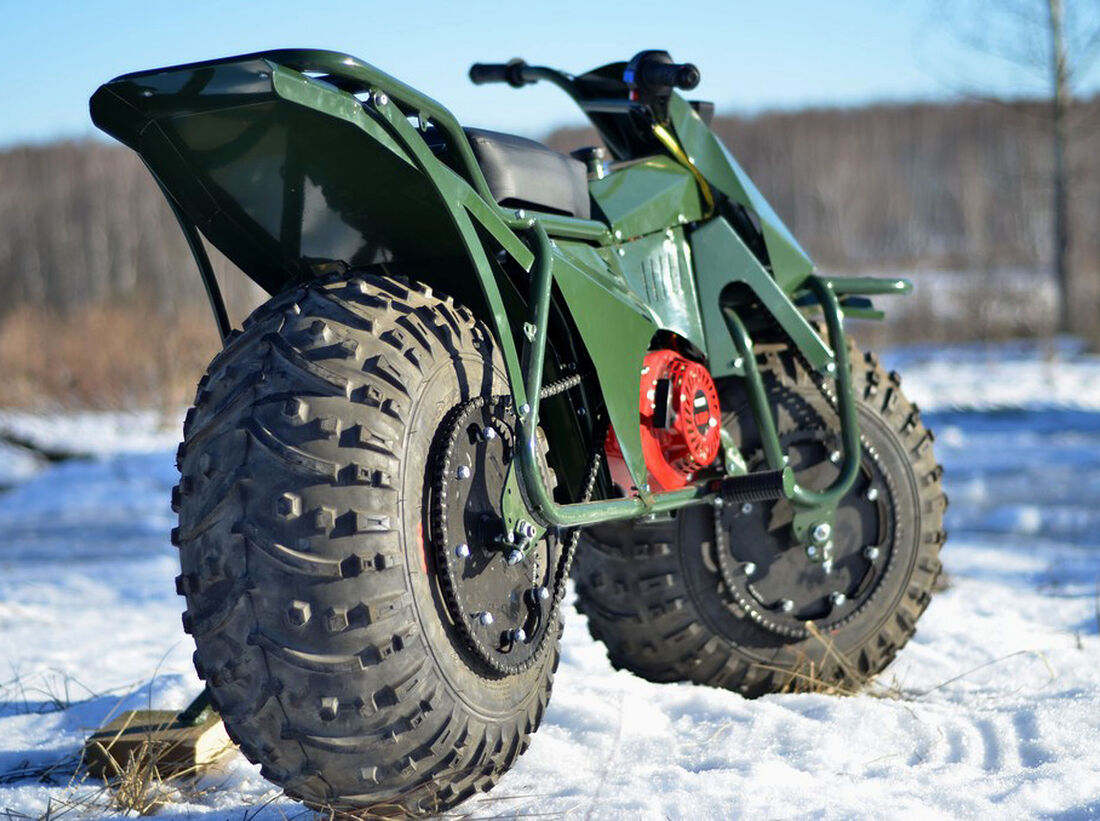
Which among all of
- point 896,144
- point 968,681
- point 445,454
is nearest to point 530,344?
point 445,454

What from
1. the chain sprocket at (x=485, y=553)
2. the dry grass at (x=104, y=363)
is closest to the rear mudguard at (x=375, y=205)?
the chain sprocket at (x=485, y=553)

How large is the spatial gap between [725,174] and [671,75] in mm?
371

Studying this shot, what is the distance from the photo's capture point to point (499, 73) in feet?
13.3

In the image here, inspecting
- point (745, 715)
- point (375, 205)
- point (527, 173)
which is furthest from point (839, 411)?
point (375, 205)

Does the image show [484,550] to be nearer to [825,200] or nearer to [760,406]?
[760,406]

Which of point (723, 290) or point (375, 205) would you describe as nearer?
point (375, 205)

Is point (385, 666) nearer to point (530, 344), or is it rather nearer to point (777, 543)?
point (530, 344)

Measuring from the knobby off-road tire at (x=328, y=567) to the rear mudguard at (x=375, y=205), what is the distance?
230mm

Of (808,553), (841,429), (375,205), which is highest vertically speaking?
(375,205)

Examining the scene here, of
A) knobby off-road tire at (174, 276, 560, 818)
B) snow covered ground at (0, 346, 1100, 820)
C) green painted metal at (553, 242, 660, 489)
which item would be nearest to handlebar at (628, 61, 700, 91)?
green painted metal at (553, 242, 660, 489)

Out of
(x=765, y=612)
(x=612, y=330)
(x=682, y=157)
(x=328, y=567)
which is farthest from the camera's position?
(x=682, y=157)

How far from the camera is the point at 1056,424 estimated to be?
11711 millimetres

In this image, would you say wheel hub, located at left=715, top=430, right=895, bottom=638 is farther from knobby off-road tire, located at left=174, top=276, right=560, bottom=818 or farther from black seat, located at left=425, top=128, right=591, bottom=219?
Result: knobby off-road tire, located at left=174, top=276, right=560, bottom=818

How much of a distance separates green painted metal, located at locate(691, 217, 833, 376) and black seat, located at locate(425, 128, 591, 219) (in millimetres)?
449
